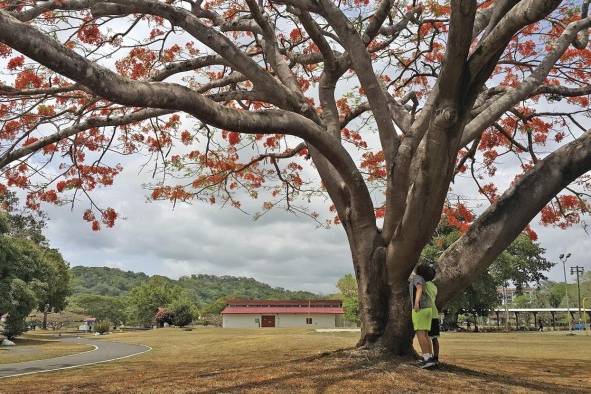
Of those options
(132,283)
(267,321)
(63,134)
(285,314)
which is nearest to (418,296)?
(63,134)

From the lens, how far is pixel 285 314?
65312mm

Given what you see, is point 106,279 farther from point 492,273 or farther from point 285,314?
point 492,273

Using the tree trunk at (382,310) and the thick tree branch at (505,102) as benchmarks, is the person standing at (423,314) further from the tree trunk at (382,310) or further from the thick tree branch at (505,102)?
the thick tree branch at (505,102)

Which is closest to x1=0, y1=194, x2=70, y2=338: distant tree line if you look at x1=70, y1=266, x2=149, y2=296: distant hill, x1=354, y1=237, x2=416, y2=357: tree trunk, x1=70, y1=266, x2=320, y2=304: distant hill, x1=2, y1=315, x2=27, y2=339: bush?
x1=2, y1=315, x2=27, y2=339: bush

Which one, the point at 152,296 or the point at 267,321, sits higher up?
the point at 152,296

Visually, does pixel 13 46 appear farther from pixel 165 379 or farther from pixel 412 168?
pixel 412 168

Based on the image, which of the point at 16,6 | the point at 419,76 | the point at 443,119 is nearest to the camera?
the point at 443,119

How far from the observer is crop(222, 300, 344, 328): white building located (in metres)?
64.7

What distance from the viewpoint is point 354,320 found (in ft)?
257

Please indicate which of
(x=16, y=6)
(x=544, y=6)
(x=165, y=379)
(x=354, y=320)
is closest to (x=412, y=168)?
(x=544, y=6)

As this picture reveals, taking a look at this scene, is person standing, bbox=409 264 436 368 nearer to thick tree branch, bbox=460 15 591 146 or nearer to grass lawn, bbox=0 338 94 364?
thick tree branch, bbox=460 15 591 146

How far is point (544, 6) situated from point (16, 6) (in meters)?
7.79

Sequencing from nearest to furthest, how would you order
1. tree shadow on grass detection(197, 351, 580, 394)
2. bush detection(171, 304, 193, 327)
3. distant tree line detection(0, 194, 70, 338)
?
tree shadow on grass detection(197, 351, 580, 394)
distant tree line detection(0, 194, 70, 338)
bush detection(171, 304, 193, 327)

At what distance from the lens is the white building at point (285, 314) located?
64688 millimetres
